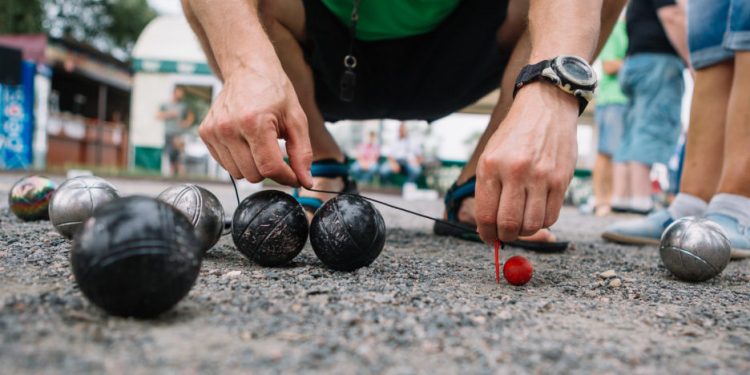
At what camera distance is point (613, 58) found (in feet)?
20.7

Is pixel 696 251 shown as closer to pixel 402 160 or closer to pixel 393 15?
pixel 393 15

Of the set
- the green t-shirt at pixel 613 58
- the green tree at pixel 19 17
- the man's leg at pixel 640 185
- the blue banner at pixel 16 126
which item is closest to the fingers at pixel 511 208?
the man's leg at pixel 640 185

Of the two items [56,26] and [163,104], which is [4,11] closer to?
[56,26]

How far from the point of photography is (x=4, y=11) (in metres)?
18.3

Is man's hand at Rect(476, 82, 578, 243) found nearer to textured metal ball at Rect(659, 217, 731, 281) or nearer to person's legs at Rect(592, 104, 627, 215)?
textured metal ball at Rect(659, 217, 731, 281)

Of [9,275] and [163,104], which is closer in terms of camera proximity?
[9,275]

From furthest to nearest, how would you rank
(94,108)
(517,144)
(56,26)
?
(56,26) < (94,108) < (517,144)

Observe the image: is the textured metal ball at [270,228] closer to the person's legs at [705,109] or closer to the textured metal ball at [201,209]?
the textured metal ball at [201,209]

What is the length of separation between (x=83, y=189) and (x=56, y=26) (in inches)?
934

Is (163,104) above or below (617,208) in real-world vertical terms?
above

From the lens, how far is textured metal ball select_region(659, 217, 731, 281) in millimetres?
1975

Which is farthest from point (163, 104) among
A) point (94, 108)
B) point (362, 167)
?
point (94, 108)

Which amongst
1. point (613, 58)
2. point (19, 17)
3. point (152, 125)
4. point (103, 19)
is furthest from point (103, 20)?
point (613, 58)

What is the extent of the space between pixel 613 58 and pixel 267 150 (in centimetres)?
571
